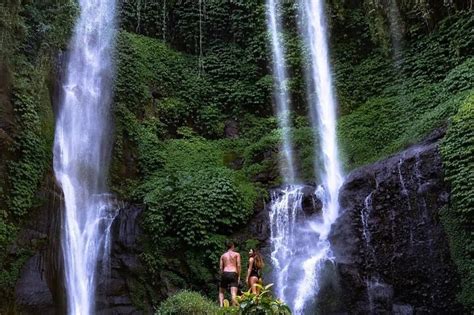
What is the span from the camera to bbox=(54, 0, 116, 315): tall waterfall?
12.4 m

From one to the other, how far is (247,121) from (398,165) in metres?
7.83

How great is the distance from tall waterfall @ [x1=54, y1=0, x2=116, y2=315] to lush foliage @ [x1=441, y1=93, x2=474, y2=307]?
801 centimetres

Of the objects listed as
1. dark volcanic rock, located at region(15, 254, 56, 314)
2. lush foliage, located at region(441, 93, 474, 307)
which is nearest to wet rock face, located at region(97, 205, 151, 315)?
dark volcanic rock, located at region(15, 254, 56, 314)

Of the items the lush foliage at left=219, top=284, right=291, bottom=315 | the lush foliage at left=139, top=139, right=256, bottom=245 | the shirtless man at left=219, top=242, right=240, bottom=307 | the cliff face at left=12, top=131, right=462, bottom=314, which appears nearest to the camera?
the lush foliage at left=219, top=284, right=291, bottom=315

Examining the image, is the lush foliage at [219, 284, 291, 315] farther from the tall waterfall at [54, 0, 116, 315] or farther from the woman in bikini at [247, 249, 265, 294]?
the tall waterfall at [54, 0, 116, 315]

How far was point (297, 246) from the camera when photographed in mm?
13016

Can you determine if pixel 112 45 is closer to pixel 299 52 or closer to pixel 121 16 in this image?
pixel 121 16

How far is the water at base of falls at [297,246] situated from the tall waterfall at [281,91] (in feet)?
→ 4.09

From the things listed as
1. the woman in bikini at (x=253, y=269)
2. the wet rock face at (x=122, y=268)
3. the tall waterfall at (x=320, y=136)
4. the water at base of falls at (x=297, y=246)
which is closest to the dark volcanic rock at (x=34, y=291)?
the wet rock face at (x=122, y=268)

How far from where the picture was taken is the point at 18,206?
11750mm

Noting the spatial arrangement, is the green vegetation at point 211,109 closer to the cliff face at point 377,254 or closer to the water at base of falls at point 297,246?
the cliff face at point 377,254

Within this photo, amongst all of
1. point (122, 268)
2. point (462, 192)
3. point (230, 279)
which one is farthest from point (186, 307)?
point (462, 192)

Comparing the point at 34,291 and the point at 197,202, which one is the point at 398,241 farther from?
the point at 34,291

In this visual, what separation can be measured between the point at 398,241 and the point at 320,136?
251 inches
